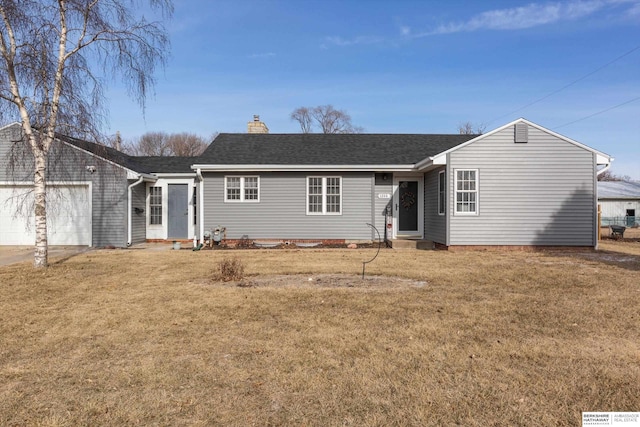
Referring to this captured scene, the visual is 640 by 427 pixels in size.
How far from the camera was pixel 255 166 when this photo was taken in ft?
46.8

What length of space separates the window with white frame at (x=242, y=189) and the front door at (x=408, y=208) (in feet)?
17.0

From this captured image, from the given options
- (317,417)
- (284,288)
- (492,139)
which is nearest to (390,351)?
(317,417)

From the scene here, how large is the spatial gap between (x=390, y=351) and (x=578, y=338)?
7.00 ft

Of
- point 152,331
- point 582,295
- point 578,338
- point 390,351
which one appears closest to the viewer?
point 390,351

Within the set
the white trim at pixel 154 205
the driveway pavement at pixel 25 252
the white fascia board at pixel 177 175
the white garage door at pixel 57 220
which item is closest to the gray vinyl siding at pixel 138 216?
the white trim at pixel 154 205

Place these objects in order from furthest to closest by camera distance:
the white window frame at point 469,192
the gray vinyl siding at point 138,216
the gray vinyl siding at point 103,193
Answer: the gray vinyl siding at point 138,216 → the gray vinyl siding at point 103,193 → the white window frame at point 469,192

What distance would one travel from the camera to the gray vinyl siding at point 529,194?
42.0 ft

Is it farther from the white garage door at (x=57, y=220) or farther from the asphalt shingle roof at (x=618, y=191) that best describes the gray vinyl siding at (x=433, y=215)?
the asphalt shingle roof at (x=618, y=191)

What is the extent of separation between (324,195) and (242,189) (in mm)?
2914

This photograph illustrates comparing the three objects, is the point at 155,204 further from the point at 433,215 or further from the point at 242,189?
the point at 433,215

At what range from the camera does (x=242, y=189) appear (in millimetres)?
14703

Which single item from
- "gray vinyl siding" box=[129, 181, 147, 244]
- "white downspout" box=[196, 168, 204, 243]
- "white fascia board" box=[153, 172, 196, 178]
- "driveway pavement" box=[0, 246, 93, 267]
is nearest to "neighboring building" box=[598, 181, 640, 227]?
"white downspout" box=[196, 168, 204, 243]

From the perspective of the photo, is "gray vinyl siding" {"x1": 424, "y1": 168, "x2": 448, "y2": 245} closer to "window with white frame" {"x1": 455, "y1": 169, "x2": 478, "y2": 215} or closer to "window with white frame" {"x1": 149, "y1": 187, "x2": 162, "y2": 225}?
"window with white frame" {"x1": 455, "y1": 169, "x2": 478, "y2": 215}

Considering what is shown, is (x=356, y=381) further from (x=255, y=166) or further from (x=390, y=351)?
(x=255, y=166)
